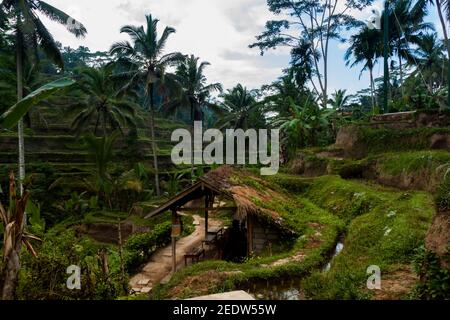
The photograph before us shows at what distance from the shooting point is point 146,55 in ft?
76.3

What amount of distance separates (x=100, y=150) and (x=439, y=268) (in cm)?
1760

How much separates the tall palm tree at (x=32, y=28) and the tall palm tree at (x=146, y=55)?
5088mm

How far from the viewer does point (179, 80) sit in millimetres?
24859

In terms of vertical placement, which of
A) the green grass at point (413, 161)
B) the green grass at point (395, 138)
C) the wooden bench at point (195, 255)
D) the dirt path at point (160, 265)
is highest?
the green grass at point (395, 138)

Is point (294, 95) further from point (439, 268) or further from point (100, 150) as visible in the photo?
point (439, 268)

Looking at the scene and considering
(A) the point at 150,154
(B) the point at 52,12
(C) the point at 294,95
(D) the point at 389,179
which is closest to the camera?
(D) the point at 389,179

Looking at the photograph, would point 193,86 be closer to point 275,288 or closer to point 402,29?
point 402,29

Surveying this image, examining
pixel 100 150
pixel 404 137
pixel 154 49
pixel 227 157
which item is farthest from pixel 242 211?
pixel 227 157

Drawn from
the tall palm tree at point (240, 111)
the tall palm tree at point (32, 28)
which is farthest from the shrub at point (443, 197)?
the tall palm tree at point (240, 111)

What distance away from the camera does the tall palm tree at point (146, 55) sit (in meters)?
23.0

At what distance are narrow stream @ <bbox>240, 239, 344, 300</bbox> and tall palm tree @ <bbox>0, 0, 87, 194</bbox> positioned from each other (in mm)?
13339

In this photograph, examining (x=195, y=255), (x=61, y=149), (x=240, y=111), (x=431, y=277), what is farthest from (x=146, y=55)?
(x=431, y=277)

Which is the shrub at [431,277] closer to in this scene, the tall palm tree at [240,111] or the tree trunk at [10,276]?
the tree trunk at [10,276]

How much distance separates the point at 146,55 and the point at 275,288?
61.9 ft
